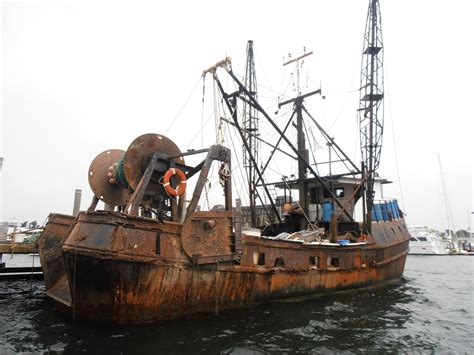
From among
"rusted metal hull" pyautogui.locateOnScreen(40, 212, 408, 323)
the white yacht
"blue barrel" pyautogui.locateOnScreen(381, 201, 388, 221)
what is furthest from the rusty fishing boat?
the white yacht

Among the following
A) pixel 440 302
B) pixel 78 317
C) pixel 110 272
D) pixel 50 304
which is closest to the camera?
pixel 110 272

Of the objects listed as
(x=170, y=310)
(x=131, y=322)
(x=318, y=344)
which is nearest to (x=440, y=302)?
(x=318, y=344)

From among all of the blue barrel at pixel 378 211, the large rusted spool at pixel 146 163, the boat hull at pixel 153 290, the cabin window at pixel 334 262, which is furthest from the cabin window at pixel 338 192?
the large rusted spool at pixel 146 163

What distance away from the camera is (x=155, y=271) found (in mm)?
7375

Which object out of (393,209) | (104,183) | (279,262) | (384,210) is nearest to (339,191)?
(384,210)

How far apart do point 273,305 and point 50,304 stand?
6955mm

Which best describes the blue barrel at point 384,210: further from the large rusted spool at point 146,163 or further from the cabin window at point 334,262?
the large rusted spool at point 146,163

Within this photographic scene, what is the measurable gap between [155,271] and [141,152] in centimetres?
352

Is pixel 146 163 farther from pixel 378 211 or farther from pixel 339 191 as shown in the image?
pixel 378 211

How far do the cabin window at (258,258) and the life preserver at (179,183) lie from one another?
118 inches

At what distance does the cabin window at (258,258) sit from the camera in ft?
32.1

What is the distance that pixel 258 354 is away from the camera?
21.3 ft

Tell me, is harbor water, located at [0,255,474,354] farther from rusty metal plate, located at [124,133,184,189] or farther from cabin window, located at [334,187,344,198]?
cabin window, located at [334,187,344,198]

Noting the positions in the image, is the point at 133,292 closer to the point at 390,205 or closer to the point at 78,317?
the point at 78,317
